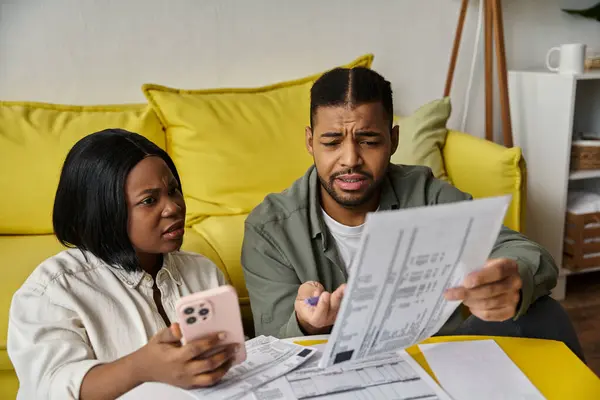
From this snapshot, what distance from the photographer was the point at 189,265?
1191 millimetres

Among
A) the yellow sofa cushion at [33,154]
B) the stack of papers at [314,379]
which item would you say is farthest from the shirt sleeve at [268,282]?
the yellow sofa cushion at [33,154]

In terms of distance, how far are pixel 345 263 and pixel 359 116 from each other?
Result: 0.32 meters

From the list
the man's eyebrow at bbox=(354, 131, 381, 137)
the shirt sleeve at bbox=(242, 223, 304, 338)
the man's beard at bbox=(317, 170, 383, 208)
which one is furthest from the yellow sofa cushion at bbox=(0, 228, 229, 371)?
the man's eyebrow at bbox=(354, 131, 381, 137)

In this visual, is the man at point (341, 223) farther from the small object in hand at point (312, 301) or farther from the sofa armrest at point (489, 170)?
the sofa armrest at point (489, 170)

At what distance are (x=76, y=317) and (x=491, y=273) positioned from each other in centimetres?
65

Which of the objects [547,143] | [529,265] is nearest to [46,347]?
[529,265]

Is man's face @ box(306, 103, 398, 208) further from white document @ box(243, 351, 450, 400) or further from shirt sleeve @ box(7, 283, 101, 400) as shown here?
shirt sleeve @ box(7, 283, 101, 400)

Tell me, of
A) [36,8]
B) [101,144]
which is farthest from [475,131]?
[101,144]

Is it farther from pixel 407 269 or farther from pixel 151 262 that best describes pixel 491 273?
pixel 151 262

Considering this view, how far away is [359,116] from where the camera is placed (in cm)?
120

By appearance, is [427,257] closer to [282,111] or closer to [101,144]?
[101,144]

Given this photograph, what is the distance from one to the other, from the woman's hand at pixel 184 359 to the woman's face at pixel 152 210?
11.6 inches

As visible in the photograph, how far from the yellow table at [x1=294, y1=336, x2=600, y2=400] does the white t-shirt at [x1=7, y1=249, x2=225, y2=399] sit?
0.29 m

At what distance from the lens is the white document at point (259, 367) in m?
0.80
